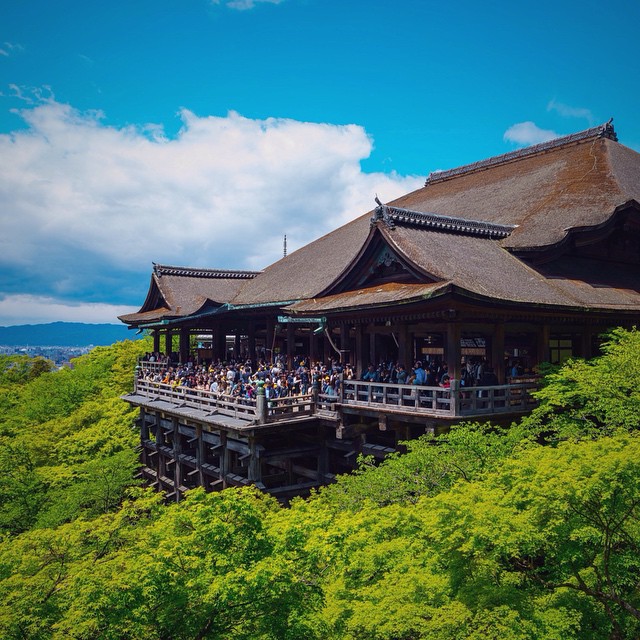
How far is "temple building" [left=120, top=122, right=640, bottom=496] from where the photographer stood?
15523mm

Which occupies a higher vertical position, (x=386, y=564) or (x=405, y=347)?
(x=405, y=347)

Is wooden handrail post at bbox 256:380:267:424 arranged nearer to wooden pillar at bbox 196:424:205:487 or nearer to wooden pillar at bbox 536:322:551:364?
wooden pillar at bbox 196:424:205:487

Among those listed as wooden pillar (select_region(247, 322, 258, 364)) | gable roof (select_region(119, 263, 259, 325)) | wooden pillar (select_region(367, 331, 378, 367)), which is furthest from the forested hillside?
gable roof (select_region(119, 263, 259, 325))

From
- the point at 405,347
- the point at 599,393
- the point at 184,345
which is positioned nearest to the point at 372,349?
the point at 405,347

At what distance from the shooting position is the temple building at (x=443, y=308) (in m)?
15.5

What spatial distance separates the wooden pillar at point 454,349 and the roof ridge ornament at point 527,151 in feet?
55.3

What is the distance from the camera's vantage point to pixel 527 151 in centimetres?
2988

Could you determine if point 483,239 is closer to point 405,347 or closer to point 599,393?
point 405,347

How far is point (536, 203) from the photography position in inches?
898

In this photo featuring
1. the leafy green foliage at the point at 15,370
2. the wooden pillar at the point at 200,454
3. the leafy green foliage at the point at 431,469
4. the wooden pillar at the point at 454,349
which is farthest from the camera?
the leafy green foliage at the point at 15,370

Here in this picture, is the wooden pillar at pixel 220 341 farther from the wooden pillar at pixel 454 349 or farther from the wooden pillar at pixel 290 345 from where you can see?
the wooden pillar at pixel 454 349

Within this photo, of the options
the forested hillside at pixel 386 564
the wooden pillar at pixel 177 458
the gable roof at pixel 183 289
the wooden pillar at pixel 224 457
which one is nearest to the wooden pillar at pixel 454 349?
the forested hillside at pixel 386 564

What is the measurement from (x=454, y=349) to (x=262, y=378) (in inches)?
345

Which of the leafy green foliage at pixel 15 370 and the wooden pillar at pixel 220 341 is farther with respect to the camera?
the leafy green foliage at pixel 15 370
